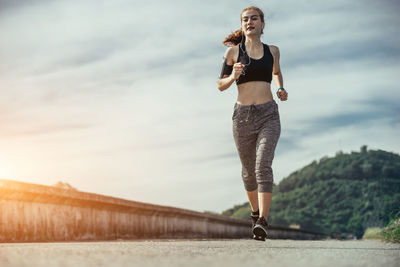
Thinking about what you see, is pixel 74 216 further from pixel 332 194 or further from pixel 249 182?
pixel 332 194

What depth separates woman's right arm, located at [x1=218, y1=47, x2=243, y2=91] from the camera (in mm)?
5688

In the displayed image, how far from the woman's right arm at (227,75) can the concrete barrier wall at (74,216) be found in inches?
98.6

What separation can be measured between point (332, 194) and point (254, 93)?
124m

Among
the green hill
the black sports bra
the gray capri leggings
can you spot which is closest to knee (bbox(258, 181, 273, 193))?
the gray capri leggings

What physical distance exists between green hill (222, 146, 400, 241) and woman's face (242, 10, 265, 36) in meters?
101

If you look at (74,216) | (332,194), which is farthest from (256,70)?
(332,194)

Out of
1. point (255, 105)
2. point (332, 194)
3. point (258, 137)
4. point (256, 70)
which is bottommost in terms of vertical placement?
point (258, 137)

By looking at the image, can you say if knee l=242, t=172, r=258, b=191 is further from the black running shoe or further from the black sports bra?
the black sports bra

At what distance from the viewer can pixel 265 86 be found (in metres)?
6.14

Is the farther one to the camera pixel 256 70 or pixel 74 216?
pixel 74 216

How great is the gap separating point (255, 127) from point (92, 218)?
9.99ft

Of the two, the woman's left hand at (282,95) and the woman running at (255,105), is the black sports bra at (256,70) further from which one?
the woman's left hand at (282,95)

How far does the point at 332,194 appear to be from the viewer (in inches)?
4938

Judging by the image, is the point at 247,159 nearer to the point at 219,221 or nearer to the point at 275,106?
the point at 275,106
